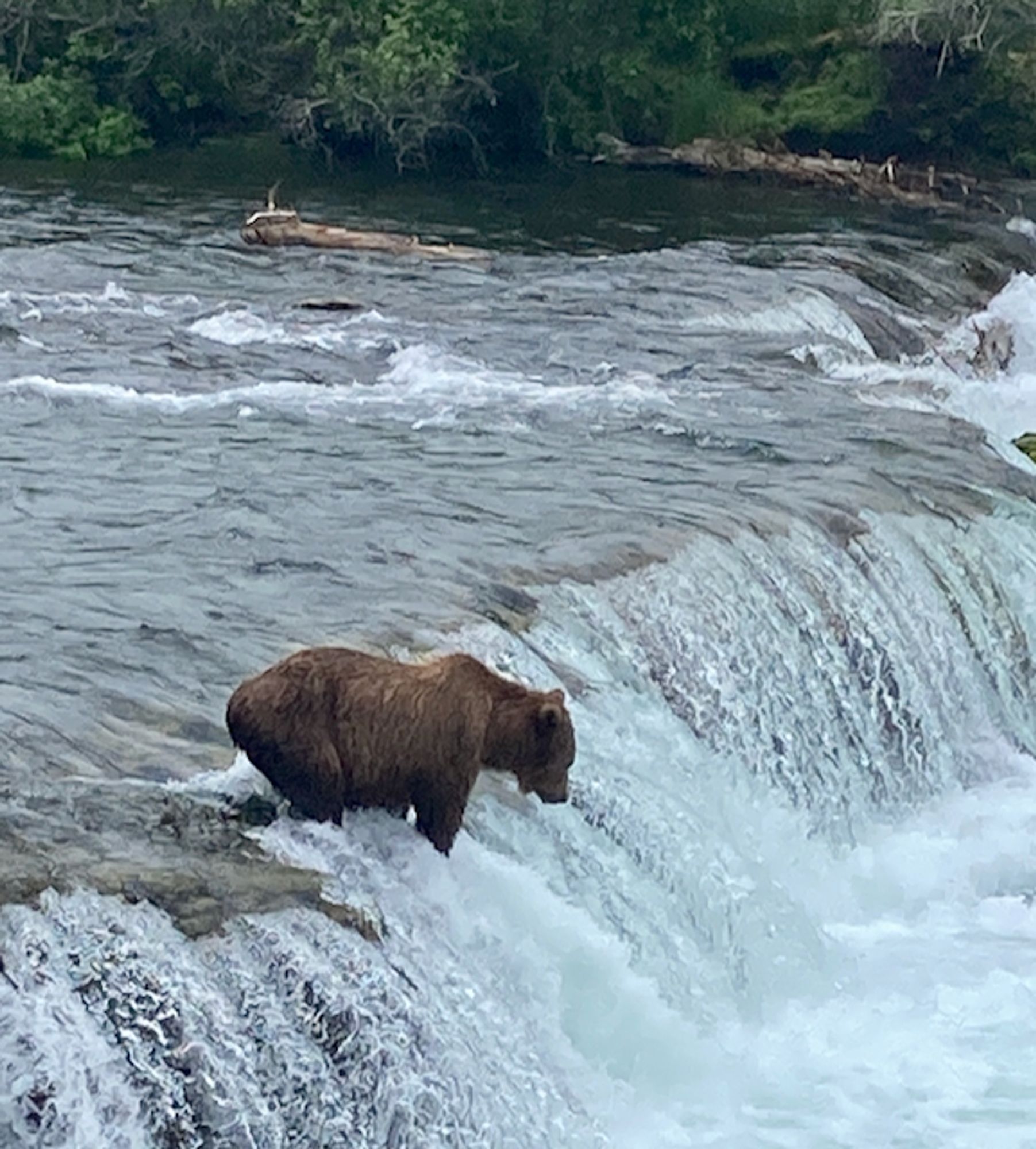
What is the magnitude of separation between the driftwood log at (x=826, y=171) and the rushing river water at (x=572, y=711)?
10.4m

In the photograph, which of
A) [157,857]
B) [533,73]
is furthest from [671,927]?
[533,73]

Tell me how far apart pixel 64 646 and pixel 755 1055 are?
3125 mm

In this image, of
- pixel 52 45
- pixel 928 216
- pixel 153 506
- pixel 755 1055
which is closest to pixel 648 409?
pixel 153 506

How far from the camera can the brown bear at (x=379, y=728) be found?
242 inches

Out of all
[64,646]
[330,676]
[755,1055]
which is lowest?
[755,1055]

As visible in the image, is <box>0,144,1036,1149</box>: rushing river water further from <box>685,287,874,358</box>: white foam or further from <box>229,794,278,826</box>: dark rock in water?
<box>685,287,874,358</box>: white foam

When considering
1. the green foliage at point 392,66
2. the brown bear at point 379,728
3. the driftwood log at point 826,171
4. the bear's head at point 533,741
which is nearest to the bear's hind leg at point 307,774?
the brown bear at point 379,728

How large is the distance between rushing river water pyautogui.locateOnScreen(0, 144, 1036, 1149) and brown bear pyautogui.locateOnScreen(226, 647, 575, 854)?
158mm

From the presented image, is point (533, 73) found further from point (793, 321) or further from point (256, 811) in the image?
point (256, 811)

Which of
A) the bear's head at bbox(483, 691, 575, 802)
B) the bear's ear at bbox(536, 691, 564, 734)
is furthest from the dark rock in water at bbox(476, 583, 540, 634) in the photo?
the bear's ear at bbox(536, 691, 564, 734)

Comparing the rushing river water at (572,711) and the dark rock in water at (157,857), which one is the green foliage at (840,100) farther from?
the dark rock in water at (157,857)

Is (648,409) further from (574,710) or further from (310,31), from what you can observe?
(310,31)

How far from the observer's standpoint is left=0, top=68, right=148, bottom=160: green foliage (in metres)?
29.5

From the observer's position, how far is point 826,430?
→ 1330 cm
